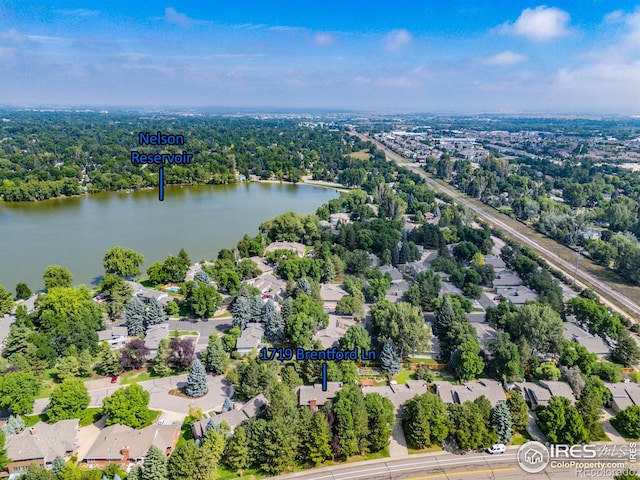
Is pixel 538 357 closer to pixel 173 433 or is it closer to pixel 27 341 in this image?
pixel 173 433

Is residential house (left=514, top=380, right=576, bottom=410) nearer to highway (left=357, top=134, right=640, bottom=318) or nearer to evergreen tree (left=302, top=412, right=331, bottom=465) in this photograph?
evergreen tree (left=302, top=412, right=331, bottom=465)

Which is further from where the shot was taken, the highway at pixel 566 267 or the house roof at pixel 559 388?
the highway at pixel 566 267

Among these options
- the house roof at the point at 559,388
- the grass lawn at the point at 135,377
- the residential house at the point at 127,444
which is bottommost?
the grass lawn at the point at 135,377

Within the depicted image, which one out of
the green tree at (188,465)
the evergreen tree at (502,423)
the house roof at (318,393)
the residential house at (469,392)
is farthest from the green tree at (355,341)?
the green tree at (188,465)

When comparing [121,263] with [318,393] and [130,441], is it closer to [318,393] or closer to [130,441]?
[130,441]

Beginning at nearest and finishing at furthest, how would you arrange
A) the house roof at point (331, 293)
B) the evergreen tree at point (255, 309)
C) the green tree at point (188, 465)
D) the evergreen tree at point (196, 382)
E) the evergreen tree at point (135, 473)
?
the evergreen tree at point (135, 473) < the green tree at point (188, 465) < the evergreen tree at point (196, 382) < the evergreen tree at point (255, 309) < the house roof at point (331, 293)

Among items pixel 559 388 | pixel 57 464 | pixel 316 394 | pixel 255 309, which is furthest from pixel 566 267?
pixel 57 464

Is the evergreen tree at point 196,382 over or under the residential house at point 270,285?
under

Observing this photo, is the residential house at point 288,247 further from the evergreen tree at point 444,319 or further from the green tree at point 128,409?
the green tree at point 128,409

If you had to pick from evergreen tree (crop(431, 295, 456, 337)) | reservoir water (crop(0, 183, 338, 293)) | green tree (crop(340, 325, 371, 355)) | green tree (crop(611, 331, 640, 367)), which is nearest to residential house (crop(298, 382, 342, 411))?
green tree (crop(340, 325, 371, 355))
